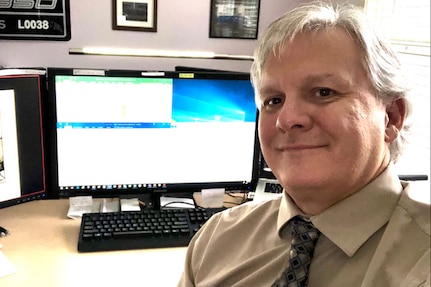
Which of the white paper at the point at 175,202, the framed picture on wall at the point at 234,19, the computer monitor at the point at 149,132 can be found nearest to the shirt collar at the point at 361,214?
the computer monitor at the point at 149,132

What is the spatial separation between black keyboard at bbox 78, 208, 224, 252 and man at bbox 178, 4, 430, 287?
21.0 inches

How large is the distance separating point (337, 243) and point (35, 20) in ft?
7.85

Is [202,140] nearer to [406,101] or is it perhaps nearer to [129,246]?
[129,246]

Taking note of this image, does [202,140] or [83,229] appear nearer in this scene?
[83,229]

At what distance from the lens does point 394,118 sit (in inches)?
39.9

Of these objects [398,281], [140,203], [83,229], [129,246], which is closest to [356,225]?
[398,281]

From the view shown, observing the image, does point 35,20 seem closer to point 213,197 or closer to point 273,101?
point 213,197

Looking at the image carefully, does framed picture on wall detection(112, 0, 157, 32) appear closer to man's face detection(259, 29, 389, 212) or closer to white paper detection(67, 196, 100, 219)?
white paper detection(67, 196, 100, 219)

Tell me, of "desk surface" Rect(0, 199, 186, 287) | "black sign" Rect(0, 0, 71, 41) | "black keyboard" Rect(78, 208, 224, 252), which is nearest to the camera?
"desk surface" Rect(0, 199, 186, 287)

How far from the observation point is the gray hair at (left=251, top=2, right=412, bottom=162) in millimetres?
964

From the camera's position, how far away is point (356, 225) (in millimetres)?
963

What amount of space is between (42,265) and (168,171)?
51 cm

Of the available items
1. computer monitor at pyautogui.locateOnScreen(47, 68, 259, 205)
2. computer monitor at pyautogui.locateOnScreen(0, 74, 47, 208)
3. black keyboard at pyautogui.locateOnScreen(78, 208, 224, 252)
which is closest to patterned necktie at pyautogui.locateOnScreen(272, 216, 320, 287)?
black keyboard at pyautogui.locateOnScreen(78, 208, 224, 252)

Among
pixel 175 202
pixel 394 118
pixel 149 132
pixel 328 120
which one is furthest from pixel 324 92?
pixel 175 202
